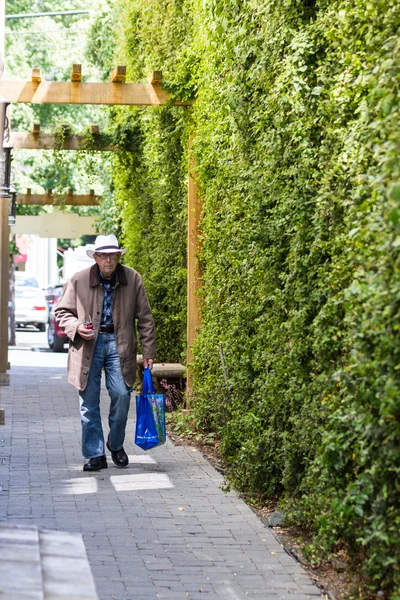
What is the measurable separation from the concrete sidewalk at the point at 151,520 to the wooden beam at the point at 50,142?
6244 millimetres

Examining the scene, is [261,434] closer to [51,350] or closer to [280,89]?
[280,89]

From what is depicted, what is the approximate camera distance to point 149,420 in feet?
31.1

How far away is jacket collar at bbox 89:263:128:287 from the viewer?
9.41m

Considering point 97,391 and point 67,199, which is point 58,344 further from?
point 97,391

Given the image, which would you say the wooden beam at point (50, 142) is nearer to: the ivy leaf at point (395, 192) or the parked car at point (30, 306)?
the ivy leaf at point (395, 192)

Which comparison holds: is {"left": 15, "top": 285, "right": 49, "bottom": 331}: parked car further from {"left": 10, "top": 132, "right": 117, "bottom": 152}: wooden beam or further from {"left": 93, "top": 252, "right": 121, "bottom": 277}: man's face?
{"left": 93, "top": 252, "right": 121, "bottom": 277}: man's face

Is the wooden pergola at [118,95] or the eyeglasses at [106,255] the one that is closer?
the eyeglasses at [106,255]

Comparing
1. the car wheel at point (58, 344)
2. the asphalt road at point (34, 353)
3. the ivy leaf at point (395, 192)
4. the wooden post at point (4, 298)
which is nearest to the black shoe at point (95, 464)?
the ivy leaf at point (395, 192)

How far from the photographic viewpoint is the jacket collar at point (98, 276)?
9.41 m

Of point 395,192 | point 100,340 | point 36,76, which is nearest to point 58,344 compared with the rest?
point 36,76

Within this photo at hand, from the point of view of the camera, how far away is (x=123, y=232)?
18812 mm

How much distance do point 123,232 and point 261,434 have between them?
11277mm

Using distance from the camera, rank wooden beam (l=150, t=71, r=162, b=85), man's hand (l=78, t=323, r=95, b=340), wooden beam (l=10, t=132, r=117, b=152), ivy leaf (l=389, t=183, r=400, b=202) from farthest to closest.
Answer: wooden beam (l=10, t=132, r=117, b=152) → wooden beam (l=150, t=71, r=162, b=85) → man's hand (l=78, t=323, r=95, b=340) → ivy leaf (l=389, t=183, r=400, b=202)

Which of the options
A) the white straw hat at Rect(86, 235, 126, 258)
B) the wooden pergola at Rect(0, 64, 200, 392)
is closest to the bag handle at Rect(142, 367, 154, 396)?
the white straw hat at Rect(86, 235, 126, 258)
